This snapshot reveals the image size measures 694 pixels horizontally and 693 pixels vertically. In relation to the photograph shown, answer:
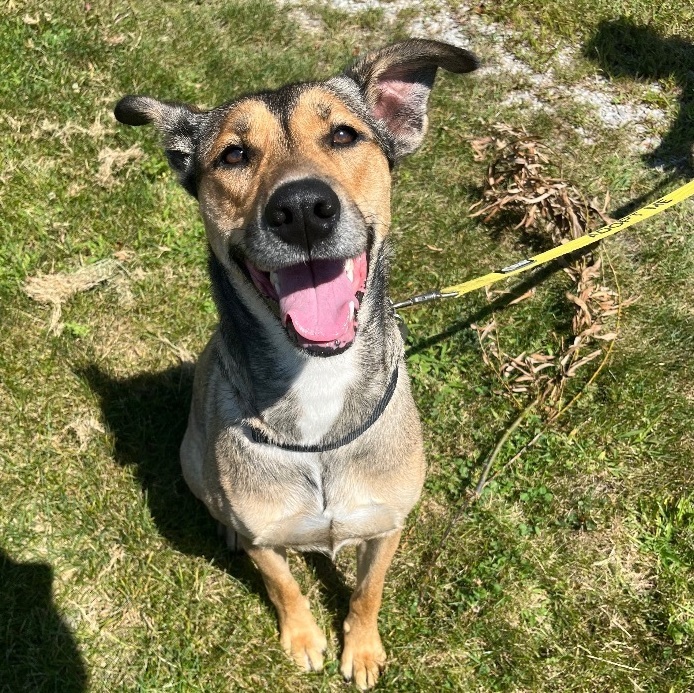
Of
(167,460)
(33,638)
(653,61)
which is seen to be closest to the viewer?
(33,638)

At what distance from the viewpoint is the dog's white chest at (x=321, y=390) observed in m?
3.31

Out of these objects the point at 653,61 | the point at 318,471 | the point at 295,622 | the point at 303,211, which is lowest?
the point at 295,622

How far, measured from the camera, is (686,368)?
5.20 metres

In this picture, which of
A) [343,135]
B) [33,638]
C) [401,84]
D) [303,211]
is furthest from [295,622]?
[401,84]

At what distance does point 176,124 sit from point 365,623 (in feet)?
9.93

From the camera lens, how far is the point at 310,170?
9.47 feet

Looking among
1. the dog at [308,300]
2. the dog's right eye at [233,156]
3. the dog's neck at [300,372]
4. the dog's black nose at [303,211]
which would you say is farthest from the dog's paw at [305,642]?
the dog's right eye at [233,156]

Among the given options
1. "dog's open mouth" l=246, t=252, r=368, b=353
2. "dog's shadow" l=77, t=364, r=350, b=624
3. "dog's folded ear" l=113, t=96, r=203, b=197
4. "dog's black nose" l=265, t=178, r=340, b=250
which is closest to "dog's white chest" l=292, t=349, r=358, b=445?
"dog's open mouth" l=246, t=252, r=368, b=353

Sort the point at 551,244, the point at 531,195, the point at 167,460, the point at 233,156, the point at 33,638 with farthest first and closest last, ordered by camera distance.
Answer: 1. the point at 551,244
2. the point at 531,195
3. the point at 167,460
4. the point at 33,638
5. the point at 233,156

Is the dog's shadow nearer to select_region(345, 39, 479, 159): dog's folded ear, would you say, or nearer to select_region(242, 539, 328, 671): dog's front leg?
select_region(242, 539, 328, 671): dog's front leg

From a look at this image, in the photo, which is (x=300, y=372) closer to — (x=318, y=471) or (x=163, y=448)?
(x=318, y=471)

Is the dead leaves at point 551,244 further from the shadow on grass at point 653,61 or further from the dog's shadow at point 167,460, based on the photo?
the dog's shadow at point 167,460

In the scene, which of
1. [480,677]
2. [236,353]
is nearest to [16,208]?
[236,353]

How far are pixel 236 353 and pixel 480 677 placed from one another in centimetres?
257
